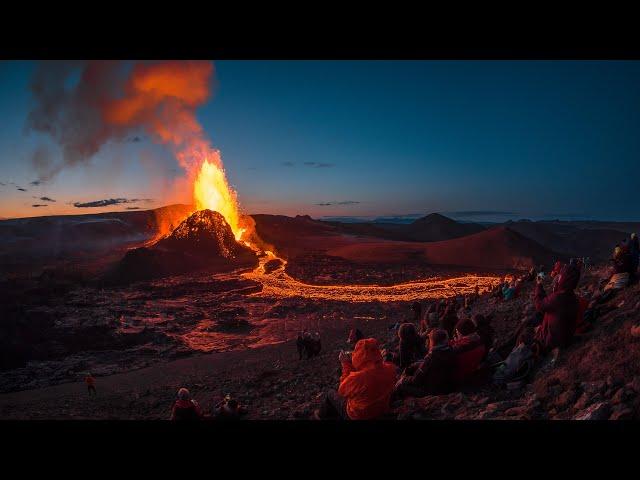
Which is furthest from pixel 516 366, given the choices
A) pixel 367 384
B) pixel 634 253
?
pixel 634 253

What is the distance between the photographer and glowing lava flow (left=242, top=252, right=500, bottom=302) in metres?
17.4

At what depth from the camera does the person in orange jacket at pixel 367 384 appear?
3719 millimetres

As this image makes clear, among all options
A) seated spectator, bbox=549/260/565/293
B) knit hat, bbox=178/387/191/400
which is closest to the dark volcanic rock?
knit hat, bbox=178/387/191/400

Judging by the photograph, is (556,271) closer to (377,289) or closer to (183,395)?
(183,395)

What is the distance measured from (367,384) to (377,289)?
52.0ft

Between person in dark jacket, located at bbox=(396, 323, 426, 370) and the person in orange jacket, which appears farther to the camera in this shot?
person in dark jacket, located at bbox=(396, 323, 426, 370)

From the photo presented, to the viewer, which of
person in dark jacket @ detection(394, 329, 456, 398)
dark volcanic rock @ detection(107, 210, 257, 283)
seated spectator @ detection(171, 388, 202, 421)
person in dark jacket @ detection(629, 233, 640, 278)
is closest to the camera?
seated spectator @ detection(171, 388, 202, 421)

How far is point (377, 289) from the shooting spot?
19.3 m

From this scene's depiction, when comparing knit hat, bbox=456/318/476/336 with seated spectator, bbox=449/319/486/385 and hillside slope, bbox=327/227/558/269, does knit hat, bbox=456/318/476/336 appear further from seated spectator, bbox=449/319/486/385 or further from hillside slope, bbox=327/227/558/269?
hillside slope, bbox=327/227/558/269

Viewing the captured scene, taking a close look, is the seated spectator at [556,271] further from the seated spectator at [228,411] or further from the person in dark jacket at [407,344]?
the seated spectator at [228,411]

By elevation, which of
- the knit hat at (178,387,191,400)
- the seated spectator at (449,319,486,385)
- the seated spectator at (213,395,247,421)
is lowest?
the seated spectator at (213,395,247,421)

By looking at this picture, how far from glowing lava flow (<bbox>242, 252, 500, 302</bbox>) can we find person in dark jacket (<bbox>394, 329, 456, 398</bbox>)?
487 inches

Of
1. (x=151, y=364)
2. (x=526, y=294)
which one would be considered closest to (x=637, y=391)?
(x=526, y=294)
